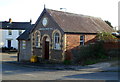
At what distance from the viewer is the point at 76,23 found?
26.2 m

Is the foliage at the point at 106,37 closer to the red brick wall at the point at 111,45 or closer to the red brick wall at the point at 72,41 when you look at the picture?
the red brick wall at the point at 111,45

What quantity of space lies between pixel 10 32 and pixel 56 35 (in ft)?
103

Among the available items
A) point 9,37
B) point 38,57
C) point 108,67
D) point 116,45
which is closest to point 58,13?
point 38,57

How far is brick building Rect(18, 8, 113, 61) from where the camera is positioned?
23422 mm

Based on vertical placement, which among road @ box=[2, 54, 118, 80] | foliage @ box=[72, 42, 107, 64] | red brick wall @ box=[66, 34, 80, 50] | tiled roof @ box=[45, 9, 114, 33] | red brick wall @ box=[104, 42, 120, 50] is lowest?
road @ box=[2, 54, 118, 80]

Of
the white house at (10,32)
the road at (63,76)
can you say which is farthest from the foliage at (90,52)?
the white house at (10,32)

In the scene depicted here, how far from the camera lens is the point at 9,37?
52.6 m

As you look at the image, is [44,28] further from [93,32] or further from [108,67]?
[108,67]

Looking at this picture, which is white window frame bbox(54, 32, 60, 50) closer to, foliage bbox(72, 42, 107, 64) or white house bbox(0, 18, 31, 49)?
foliage bbox(72, 42, 107, 64)

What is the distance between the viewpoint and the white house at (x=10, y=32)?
52438 millimetres

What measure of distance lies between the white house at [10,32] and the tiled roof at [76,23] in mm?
26560

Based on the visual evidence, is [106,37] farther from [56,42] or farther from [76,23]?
[56,42]

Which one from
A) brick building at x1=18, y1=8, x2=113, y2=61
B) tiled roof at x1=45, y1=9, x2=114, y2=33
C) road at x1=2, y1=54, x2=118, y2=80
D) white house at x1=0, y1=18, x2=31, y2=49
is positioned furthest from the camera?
white house at x1=0, y1=18, x2=31, y2=49

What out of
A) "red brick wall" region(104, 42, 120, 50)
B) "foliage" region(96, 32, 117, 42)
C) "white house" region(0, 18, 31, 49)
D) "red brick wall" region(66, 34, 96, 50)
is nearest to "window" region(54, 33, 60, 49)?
"red brick wall" region(66, 34, 96, 50)
